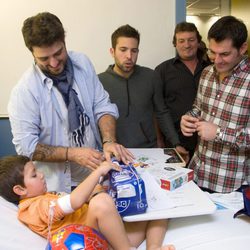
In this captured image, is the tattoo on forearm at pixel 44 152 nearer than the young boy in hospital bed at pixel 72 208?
No

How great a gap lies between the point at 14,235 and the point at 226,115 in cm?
114

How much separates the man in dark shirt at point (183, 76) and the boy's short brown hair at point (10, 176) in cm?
133

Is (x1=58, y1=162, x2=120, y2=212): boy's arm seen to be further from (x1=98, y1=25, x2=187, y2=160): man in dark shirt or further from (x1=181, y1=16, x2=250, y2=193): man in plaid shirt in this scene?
(x1=98, y1=25, x2=187, y2=160): man in dark shirt

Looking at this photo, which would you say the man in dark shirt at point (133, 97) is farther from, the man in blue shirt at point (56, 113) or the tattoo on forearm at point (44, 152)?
the tattoo on forearm at point (44, 152)

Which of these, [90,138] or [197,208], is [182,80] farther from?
[197,208]

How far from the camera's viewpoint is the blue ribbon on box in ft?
3.55

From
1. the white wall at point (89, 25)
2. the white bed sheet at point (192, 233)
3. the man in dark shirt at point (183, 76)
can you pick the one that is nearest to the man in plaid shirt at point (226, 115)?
the white bed sheet at point (192, 233)

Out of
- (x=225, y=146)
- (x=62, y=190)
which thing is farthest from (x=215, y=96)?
(x=62, y=190)

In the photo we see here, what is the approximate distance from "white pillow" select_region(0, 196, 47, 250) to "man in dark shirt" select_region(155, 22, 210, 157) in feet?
4.68

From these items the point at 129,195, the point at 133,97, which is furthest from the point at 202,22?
the point at 129,195

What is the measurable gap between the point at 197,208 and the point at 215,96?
70 cm

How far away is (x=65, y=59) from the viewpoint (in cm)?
155

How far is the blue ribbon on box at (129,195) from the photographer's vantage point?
1082 mm

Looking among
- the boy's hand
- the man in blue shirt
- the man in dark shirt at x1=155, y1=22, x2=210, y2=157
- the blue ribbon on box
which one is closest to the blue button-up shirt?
the man in blue shirt
